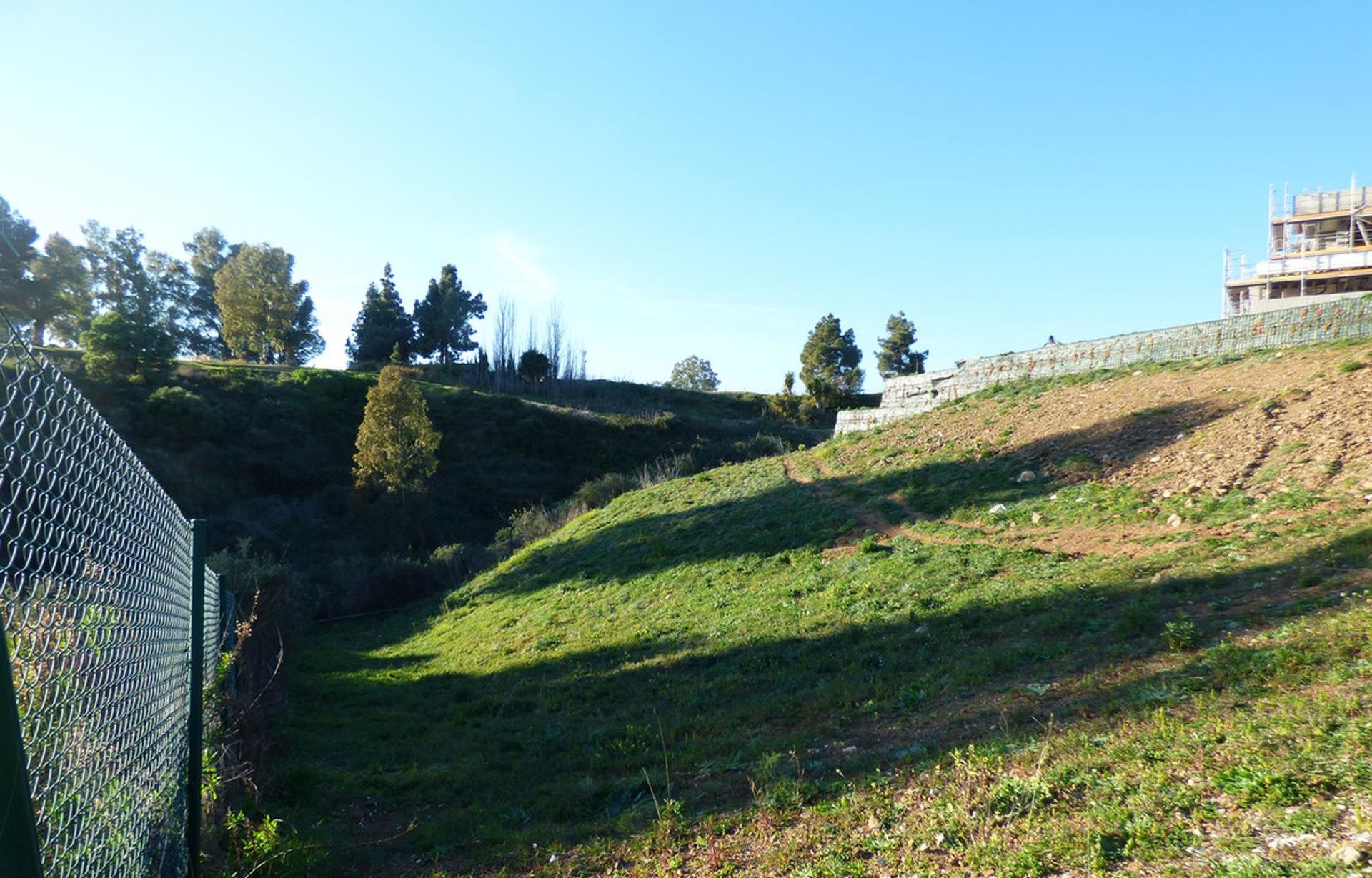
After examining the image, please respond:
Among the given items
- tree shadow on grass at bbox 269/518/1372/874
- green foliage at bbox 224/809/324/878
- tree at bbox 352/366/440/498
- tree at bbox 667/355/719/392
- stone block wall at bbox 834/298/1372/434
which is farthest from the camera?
tree at bbox 667/355/719/392

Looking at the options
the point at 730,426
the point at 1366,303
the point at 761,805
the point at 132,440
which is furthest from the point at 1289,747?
the point at 730,426

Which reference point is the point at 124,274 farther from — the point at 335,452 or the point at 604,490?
the point at 604,490

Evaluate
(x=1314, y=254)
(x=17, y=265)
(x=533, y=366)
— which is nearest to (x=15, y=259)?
(x=17, y=265)

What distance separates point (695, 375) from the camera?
8144cm

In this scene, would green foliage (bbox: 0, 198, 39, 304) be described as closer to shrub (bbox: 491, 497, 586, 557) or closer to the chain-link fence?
shrub (bbox: 491, 497, 586, 557)

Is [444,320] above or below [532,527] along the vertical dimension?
above

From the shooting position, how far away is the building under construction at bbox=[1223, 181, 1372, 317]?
3475 centimetres

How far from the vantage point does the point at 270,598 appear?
46.5 feet

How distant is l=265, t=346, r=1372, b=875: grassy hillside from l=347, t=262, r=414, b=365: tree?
149 feet

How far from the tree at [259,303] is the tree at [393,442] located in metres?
25.1

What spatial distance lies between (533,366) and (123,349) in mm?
25025

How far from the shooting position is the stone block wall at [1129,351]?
1559 centimetres

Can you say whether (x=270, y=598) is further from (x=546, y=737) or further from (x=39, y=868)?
(x=39, y=868)

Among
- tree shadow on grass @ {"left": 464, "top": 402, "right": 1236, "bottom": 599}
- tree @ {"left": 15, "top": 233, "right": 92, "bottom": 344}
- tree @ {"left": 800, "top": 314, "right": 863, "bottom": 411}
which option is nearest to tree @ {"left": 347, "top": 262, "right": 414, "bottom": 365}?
tree @ {"left": 15, "top": 233, "right": 92, "bottom": 344}
